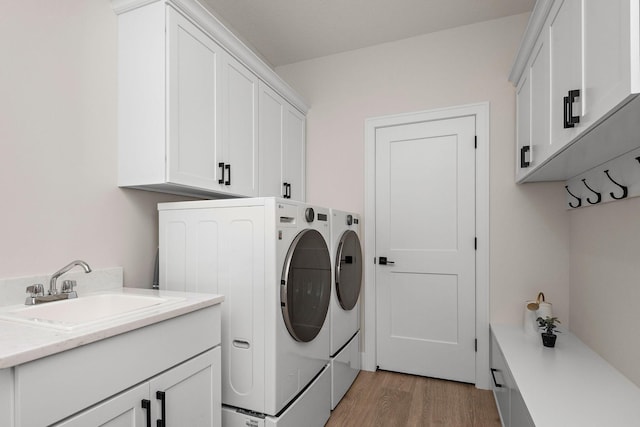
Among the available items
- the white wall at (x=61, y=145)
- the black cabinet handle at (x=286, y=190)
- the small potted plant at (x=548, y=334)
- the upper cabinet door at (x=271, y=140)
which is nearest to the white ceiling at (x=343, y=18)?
the upper cabinet door at (x=271, y=140)

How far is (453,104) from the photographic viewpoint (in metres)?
2.67

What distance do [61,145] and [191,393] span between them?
1.21 meters

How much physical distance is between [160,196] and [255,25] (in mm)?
1528

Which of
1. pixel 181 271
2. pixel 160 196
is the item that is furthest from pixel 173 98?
pixel 181 271

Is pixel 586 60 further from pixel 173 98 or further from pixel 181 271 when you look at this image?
pixel 181 271

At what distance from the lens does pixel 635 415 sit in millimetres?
1271

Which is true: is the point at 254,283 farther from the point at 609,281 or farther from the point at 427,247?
the point at 609,281

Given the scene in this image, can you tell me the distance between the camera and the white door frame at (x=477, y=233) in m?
2.53

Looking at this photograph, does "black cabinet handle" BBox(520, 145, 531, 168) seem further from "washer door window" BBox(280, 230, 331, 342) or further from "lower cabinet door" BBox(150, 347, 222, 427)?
"lower cabinet door" BBox(150, 347, 222, 427)

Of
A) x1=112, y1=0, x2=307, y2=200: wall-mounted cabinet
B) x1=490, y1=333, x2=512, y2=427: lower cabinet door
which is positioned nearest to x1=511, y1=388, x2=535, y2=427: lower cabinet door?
x1=490, y1=333, x2=512, y2=427: lower cabinet door

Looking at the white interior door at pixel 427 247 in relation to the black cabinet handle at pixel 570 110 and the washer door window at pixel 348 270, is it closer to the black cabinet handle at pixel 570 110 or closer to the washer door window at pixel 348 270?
the washer door window at pixel 348 270

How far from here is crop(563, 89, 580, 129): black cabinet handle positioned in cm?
119

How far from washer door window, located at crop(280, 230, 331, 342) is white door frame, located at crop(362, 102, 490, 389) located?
0.86 metres

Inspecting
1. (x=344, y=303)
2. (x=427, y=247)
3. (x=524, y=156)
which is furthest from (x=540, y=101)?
(x=344, y=303)
